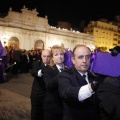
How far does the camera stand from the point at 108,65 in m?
2.04

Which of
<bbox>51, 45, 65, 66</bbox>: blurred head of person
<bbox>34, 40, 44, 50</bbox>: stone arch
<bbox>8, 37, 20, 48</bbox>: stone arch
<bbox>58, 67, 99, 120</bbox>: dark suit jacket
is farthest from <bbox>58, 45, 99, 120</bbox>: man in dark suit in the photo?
<bbox>34, 40, 44, 50</bbox>: stone arch

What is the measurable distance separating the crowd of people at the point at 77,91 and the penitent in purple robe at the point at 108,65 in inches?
2.2

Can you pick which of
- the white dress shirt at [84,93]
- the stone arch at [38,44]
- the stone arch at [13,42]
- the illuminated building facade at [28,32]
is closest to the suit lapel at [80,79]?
the white dress shirt at [84,93]

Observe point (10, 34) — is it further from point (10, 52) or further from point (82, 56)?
point (82, 56)

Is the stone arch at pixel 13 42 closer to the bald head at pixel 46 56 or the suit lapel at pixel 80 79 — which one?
the bald head at pixel 46 56

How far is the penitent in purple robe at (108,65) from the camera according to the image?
6.38 ft

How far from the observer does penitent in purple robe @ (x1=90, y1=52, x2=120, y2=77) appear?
1945mm

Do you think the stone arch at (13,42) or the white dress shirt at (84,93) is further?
the stone arch at (13,42)

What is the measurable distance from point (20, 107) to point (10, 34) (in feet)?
99.5

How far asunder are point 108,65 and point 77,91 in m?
0.37

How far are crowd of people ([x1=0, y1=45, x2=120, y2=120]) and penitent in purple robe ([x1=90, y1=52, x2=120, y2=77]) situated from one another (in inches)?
2.2

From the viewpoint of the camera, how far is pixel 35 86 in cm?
463

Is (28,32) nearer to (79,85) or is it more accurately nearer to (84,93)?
(79,85)

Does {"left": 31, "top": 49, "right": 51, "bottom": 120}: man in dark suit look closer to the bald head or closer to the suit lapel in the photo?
the bald head
